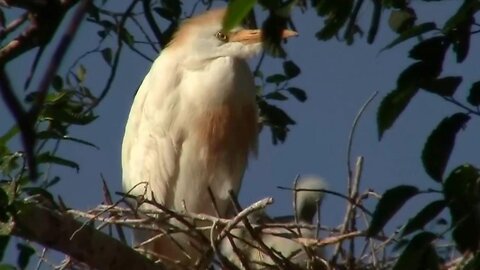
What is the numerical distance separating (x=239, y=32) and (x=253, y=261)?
1.03m

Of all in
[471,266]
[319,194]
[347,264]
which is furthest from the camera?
[319,194]

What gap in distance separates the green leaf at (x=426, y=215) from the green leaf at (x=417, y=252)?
0.04m

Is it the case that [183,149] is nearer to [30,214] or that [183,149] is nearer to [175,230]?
[175,230]

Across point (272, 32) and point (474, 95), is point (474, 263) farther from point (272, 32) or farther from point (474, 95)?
point (272, 32)

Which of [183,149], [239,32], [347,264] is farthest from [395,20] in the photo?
[183,149]

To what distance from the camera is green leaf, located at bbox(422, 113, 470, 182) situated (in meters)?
0.81

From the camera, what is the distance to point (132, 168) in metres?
3.06

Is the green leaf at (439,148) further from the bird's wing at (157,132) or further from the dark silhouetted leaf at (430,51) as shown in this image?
the bird's wing at (157,132)

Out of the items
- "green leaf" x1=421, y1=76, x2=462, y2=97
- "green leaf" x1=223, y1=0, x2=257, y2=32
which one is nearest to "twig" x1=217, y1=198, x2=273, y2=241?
"green leaf" x1=421, y1=76, x2=462, y2=97

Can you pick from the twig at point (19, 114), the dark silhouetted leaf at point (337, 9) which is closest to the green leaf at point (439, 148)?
the dark silhouetted leaf at point (337, 9)

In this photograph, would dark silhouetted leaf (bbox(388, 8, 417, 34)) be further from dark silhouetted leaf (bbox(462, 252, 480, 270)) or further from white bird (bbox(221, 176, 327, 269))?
dark silhouetted leaf (bbox(462, 252, 480, 270))

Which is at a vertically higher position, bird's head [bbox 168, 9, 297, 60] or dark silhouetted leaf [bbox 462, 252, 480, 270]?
dark silhouetted leaf [bbox 462, 252, 480, 270]

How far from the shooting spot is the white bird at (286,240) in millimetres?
2033

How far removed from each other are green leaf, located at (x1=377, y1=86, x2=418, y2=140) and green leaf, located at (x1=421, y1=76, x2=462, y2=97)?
0.05 feet
